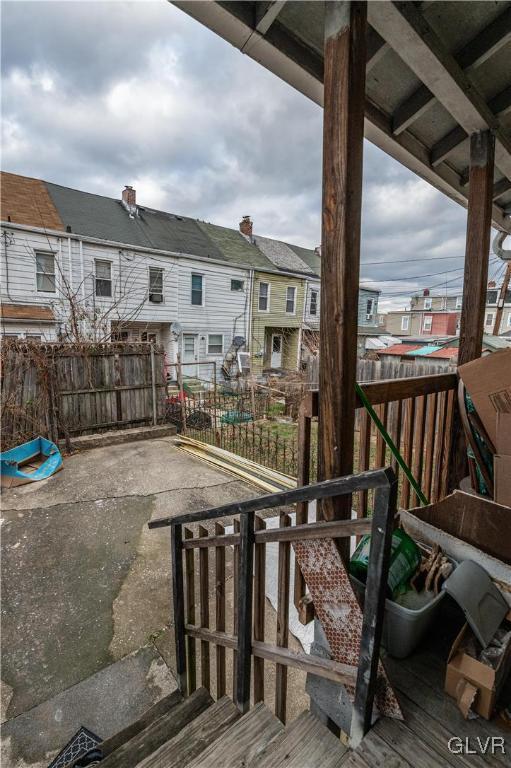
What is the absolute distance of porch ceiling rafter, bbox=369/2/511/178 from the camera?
131 cm

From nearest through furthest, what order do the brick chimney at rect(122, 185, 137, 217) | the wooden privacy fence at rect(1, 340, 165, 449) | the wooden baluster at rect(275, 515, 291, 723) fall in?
the wooden baluster at rect(275, 515, 291, 723) < the wooden privacy fence at rect(1, 340, 165, 449) < the brick chimney at rect(122, 185, 137, 217)

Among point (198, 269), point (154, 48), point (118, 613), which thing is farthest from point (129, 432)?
point (198, 269)

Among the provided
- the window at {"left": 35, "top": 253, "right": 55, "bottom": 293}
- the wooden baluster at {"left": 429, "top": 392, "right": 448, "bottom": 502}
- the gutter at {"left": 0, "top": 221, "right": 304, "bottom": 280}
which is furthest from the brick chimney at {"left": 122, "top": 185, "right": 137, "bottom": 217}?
the wooden baluster at {"left": 429, "top": 392, "right": 448, "bottom": 502}

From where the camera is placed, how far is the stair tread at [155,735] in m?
1.45

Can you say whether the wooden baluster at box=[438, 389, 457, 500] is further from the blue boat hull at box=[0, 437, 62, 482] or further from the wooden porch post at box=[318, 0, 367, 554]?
the blue boat hull at box=[0, 437, 62, 482]

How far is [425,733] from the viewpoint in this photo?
1.01 m

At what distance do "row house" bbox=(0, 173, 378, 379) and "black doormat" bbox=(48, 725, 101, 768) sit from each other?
5.66m

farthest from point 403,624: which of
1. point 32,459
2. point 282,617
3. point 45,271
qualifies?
point 45,271

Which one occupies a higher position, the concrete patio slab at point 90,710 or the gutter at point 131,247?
the gutter at point 131,247

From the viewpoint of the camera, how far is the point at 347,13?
3.74 ft

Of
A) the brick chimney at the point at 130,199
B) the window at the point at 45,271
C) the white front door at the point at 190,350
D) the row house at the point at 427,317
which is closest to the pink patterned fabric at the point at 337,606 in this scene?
the window at the point at 45,271

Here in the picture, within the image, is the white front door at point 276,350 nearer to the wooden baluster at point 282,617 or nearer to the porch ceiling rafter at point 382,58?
the porch ceiling rafter at point 382,58

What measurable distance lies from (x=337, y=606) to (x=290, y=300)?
15.6 m

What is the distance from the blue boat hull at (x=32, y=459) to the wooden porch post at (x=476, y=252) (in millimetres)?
5317
